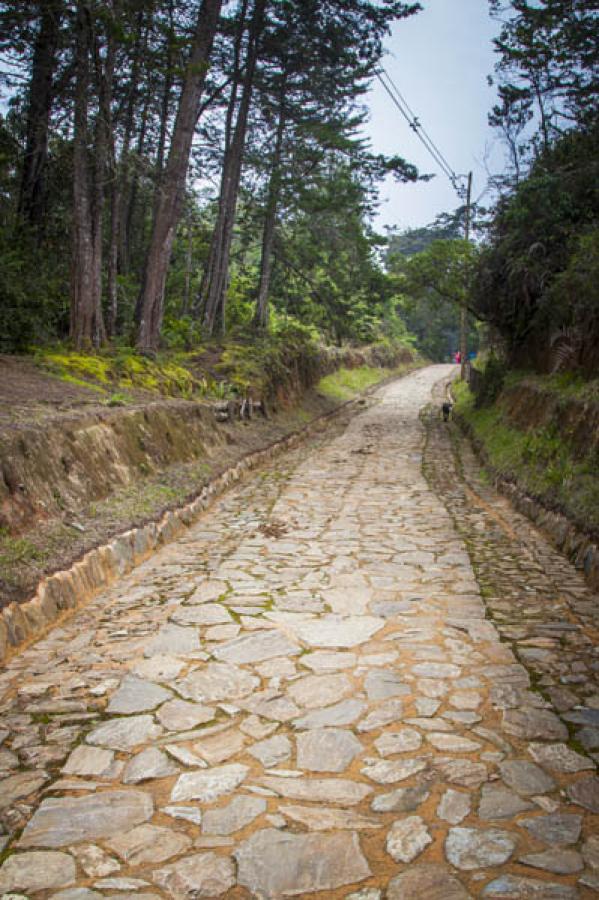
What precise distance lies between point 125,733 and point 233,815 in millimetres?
836

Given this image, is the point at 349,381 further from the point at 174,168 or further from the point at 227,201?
the point at 174,168

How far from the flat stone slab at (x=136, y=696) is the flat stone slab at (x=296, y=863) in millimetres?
1156

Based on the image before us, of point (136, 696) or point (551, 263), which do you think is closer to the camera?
point (136, 696)

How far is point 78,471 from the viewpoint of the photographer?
6.01 meters

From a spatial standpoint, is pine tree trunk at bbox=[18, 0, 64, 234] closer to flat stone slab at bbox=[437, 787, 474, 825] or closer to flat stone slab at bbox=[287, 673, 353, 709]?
flat stone slab at bbox=[287, 673, 353, 709]

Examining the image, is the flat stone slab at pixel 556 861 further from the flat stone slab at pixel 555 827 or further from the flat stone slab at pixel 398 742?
the flat stone slab at pixel 398 742

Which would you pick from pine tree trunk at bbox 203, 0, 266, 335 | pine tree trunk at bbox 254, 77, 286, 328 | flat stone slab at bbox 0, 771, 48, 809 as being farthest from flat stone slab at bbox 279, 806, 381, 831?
pine tree trunk at bbox 254, 77, 286, 328

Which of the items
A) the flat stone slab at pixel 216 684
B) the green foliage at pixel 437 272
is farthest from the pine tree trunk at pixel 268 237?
the flat stone slab at pixel 216 684

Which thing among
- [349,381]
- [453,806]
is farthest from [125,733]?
[349,381]

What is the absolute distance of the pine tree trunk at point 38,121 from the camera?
1178 cm

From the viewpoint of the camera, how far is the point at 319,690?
11.4 ft

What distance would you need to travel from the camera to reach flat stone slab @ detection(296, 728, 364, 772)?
279 cm

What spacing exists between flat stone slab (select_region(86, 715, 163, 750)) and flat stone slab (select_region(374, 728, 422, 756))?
1088mm

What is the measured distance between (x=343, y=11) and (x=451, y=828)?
17732 mm
